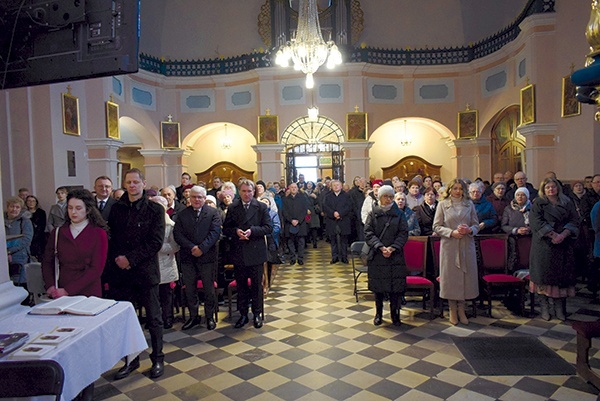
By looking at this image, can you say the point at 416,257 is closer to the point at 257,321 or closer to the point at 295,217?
the point at 257,321

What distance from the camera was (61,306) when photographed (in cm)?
282

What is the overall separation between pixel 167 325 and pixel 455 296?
3.50 m

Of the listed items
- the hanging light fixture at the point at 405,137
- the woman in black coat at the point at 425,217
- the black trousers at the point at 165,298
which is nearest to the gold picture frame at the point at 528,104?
the hanging light fixture at the point at 405,137

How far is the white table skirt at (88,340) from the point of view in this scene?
2.33m

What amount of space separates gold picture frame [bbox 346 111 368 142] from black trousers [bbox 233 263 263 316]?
10380mm

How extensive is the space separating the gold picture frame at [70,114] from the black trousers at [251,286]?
269 inches

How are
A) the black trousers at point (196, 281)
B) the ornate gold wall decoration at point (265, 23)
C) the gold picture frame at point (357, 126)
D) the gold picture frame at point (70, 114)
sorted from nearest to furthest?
1. the black trousers at point (196, 281)
2. the gold picture frame at point (70, 114)
3. the gold picture frame at point (357, 126)
4. the ornate gold wall decoration at point (265, 23)

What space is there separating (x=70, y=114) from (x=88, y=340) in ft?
29.9


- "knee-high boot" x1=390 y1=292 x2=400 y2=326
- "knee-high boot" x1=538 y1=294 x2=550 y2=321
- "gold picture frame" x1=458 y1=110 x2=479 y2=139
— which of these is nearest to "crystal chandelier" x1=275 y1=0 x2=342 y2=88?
"knee-high boot" x1=390 y1=292 x2=400 y2=326

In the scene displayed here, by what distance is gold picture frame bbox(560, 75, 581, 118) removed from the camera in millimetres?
10344

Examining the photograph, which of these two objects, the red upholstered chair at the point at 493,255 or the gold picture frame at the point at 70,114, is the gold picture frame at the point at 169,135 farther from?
the red upholstered chair at the point at 493,255

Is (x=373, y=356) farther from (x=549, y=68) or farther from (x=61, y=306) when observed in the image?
(x=549, y=68)

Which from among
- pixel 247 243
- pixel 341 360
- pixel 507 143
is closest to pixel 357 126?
pixel 507 143

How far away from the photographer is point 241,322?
5.48 metres
